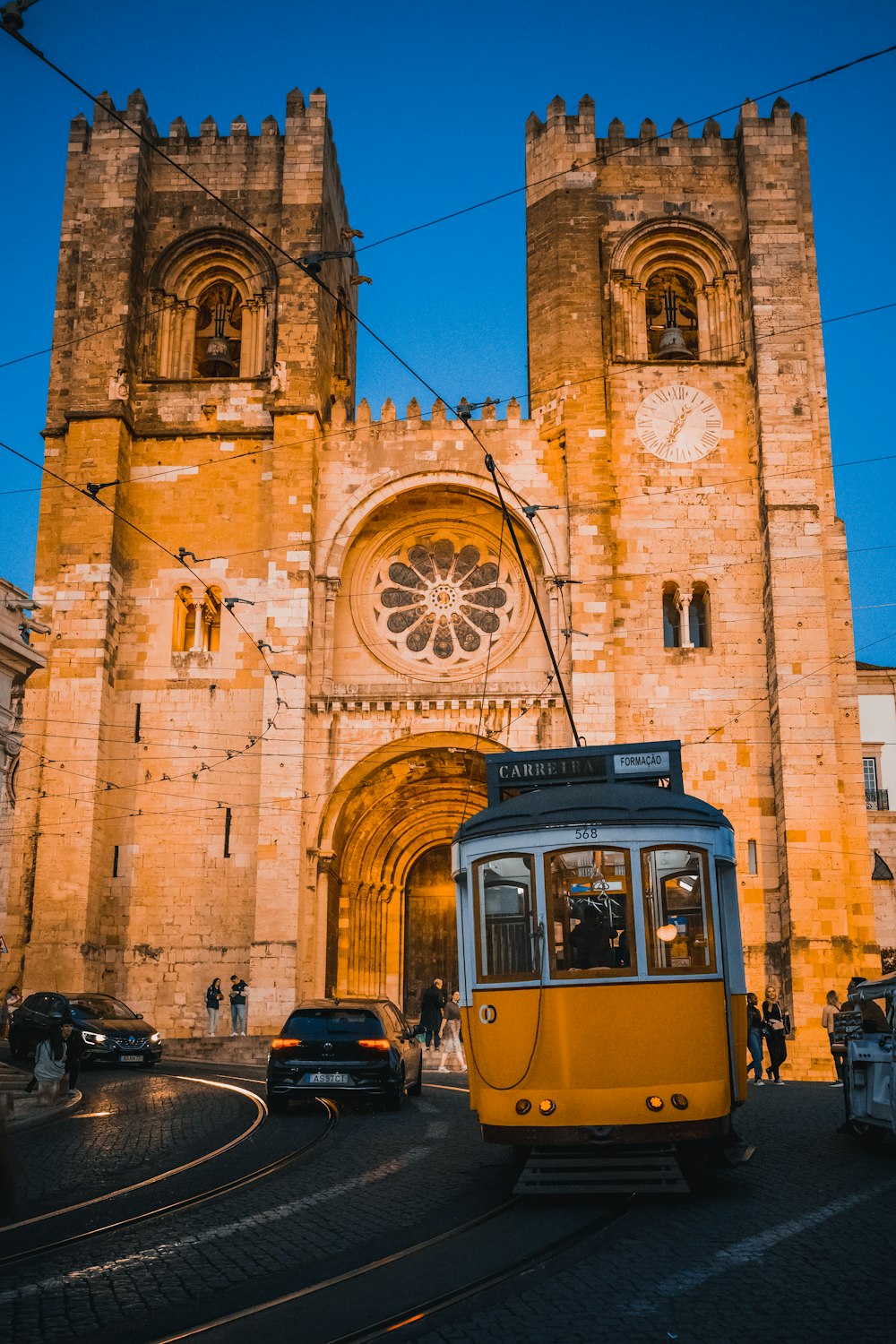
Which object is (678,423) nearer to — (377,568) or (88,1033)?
(377,568)

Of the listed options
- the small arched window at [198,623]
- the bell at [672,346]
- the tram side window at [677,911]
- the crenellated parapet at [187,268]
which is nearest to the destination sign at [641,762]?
the tram side window at [677,911]

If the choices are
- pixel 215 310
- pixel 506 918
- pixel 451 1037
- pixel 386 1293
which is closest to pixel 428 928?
pixel 451 1037

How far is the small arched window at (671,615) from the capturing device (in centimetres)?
2456

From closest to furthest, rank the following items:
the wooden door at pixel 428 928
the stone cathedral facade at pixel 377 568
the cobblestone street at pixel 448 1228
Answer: the cobblestone street at pixel 448 1228 → the stone cathedral facade at pixel 377 568 → the wooden door at pixel 428 928

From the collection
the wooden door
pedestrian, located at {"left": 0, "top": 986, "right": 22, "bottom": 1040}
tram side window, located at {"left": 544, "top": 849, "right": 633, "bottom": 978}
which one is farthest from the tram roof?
the wooden door

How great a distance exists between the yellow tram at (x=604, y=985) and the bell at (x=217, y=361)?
2059 cm

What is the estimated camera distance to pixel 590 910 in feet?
24.7

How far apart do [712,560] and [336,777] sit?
26.8 feet

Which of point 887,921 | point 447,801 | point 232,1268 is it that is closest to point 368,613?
point 447,801

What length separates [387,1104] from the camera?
42.5 feet

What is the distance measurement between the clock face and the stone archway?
22.3ft

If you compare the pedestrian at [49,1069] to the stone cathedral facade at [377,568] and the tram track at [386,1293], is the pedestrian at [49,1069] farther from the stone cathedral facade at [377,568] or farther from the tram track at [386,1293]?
the stone cathedral facade at [377,568]

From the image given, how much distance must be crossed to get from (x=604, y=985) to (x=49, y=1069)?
785cm

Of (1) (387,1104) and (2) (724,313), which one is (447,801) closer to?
(2) (724,313)
